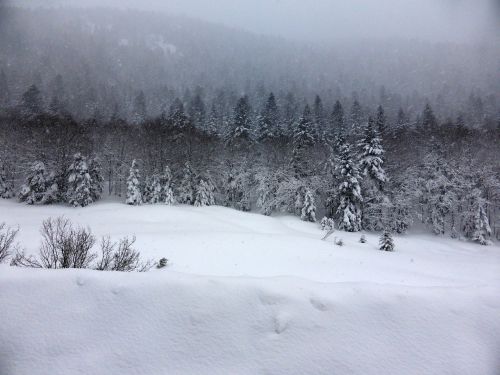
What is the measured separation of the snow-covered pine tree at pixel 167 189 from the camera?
119 feet

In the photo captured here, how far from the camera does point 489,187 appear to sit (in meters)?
34.8

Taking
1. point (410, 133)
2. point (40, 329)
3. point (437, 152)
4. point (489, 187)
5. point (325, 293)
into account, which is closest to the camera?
point (40, 329)

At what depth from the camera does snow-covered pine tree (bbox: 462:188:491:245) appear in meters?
30.9

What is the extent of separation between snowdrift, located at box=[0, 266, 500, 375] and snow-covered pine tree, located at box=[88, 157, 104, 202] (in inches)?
1432

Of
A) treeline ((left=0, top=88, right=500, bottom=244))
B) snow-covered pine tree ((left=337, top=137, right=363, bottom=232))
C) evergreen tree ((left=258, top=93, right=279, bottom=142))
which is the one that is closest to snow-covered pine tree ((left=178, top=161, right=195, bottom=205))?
treeline ((left=0, top=88, right=500, bottom=244))

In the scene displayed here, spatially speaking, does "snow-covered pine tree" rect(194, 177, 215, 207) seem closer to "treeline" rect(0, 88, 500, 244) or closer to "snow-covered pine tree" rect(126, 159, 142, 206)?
"treeline" rect(0, 88, 500, 244)

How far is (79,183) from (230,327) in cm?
3809

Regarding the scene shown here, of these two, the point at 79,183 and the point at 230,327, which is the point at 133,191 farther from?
the point at 230,327

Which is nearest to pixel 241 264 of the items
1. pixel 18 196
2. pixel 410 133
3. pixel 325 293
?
pixel 325 293

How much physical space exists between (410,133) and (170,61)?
144238mm

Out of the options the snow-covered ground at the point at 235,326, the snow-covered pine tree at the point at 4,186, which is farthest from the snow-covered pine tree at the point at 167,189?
the snow-covered ground at the point at 235,326

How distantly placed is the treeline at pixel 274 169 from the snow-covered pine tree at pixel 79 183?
138 millimetres

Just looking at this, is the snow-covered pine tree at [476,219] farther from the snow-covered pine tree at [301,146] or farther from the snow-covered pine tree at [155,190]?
the snow-covered pine tree at [155,190]

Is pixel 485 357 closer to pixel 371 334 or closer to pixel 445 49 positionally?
pixel 371 334
